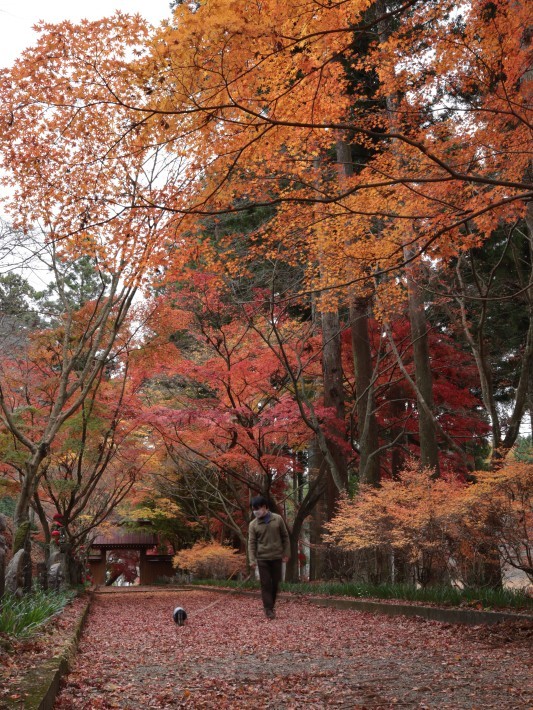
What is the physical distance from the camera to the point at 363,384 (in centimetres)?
1458

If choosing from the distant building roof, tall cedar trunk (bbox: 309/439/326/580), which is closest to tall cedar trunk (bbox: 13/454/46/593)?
tall cedar trunk (bbox: 309/439/326/580)

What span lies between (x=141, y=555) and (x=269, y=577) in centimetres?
2569

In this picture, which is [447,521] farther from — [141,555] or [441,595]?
[141,555]

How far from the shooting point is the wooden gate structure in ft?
98.3

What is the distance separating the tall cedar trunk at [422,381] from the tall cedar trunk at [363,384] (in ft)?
3.87

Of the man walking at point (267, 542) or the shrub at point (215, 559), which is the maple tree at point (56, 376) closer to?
the man walking at point (267, 542)

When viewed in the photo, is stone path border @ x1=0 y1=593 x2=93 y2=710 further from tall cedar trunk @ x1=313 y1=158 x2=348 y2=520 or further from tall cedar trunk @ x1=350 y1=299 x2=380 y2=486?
tall cedar trunk @ x1=313 y1=158 x2=348 y2=520

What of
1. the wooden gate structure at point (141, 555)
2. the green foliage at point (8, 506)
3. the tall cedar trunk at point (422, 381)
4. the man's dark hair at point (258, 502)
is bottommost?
the wooden gate structure at point (141, 555)

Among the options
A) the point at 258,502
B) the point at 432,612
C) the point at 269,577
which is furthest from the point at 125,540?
the point at 432,612

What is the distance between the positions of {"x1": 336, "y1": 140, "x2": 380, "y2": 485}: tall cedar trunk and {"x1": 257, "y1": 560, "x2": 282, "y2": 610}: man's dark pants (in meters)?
5.58

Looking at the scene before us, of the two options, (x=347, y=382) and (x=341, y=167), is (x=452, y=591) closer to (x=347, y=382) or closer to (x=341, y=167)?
(x=341, y=167)

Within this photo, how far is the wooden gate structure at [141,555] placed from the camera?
29953mm


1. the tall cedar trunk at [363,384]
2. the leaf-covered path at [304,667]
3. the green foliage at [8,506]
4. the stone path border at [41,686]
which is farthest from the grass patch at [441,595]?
the green foliage at [8,506]

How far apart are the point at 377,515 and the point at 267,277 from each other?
27.2ft
